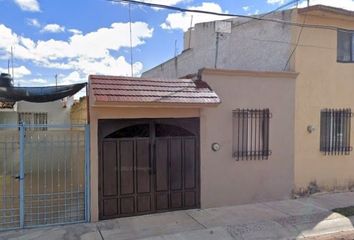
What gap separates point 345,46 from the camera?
9.92 m

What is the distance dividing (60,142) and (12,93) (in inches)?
56.0

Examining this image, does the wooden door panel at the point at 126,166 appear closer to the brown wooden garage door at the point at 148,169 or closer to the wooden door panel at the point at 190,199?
the brown wooden garage door at the point at 148,169

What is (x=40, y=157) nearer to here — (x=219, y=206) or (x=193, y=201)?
(x=193, y=201)

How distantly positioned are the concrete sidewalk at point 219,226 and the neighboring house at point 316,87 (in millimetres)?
1050

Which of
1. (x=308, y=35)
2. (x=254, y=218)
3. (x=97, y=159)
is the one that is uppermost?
(x=308, y=35)

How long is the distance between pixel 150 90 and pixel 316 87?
4976 millimetres

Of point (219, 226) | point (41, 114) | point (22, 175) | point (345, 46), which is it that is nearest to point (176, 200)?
point (219, 226)

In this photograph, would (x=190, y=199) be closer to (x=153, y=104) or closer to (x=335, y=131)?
(x=153, y=104)

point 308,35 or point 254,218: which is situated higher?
point 308,35

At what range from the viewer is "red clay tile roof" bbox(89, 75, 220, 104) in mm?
6840

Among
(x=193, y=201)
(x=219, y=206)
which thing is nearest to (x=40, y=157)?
(x=193, y=201)

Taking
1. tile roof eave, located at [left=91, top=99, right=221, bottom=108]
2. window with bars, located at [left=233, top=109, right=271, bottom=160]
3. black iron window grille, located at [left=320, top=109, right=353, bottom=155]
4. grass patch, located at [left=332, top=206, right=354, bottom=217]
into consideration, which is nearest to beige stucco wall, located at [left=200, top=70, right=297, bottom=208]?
window with bars, located at [left=233, top=109, right=271, bottom=160]

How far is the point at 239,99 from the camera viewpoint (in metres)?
8.44

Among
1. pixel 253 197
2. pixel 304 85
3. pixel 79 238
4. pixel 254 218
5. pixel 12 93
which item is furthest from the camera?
pixel 304 85
